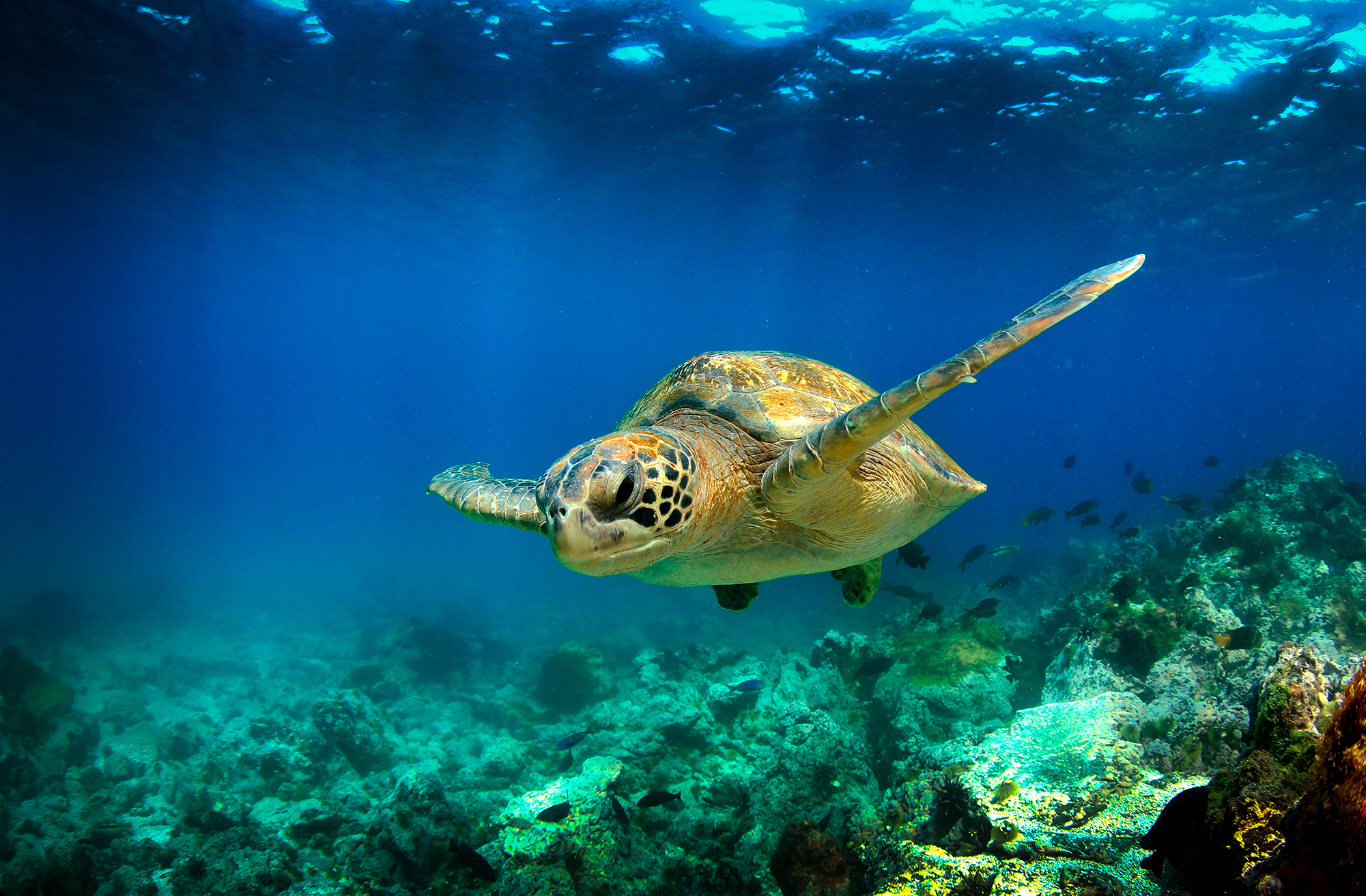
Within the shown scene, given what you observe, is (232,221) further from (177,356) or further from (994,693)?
(177,356)

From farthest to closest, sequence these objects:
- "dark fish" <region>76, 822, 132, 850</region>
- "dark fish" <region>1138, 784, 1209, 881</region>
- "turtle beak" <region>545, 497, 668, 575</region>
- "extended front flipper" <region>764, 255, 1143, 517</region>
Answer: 1. "dark fish" <region>76, 822, 132, 850</region>
2. "extended front flipper" <region>764, 255, 1143, 517</region>
3. "turtle beak" <region>545, 497, 668, 575</region>
4. "dark fish" <region>1138, 784, 1209, 881</region>

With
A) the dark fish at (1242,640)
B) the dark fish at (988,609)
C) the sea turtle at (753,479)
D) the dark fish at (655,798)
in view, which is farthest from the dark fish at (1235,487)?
the dark fish at (655,798)

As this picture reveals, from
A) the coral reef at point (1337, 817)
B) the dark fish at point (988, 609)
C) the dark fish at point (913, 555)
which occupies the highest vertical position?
the coral reef at point (1337, 817)

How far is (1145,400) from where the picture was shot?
10338 cm

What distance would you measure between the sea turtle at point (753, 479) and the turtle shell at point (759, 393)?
1 centimetres

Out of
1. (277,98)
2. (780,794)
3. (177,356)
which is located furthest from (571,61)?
(177,356)

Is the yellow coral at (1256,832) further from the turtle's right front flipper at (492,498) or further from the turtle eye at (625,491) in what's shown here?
the turtle's right front flipper at (492,498)

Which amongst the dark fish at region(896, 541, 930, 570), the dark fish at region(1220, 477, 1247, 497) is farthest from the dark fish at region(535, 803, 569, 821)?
the dark fish at region(1220, 477, 1247, 497)

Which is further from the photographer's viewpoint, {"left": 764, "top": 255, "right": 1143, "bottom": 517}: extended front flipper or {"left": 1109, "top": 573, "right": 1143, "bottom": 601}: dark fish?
{"left": 1109, "top": 573, "right": 1143, "bottom": 601}: dark fish

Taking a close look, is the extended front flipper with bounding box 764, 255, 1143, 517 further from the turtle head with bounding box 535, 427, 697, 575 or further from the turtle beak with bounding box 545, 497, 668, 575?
the turtle beak with bounding box 545, 497, 668, 575

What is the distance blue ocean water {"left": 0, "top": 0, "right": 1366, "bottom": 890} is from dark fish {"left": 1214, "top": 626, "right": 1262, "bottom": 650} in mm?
7989

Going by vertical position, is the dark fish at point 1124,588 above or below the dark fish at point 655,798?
above

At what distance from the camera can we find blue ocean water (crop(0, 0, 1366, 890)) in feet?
34.2

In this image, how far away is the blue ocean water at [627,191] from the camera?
1042cm
